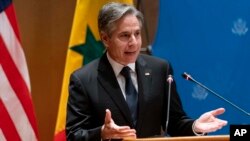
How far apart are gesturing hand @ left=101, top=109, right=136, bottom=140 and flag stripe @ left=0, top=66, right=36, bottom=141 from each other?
112 centimetres

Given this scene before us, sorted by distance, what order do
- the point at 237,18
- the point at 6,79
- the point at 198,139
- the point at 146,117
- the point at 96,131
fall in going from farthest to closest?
the point at 237,18 → the point at 6,79 → the point at 146,117 → the point at 96,131 → the point at 198,139

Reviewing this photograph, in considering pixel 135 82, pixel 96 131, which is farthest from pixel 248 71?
pixel 96 131

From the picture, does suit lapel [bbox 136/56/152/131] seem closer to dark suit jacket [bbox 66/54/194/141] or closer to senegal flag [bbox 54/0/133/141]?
dark suit jacket [bbox 66/54/194/141]

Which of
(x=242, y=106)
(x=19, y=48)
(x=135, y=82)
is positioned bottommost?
(x=242, y=106)

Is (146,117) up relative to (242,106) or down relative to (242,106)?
up

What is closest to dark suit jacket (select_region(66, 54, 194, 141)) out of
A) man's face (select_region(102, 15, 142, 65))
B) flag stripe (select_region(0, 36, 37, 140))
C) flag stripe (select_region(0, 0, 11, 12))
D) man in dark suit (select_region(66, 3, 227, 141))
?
man in dark suit (select_region(66, 3, 227, 141))

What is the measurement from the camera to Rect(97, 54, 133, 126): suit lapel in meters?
2.22

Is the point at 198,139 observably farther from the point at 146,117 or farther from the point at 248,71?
the point at 248,71

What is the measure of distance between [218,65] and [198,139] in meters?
1.48

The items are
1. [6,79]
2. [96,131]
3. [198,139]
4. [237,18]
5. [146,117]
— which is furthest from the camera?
[237,18]

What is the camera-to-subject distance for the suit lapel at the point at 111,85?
7.28 ft

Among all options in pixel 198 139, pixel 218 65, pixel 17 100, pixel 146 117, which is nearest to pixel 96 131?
pixel 146 117

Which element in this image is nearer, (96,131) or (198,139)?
(198,139)

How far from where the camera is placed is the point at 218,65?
10.3 ft
